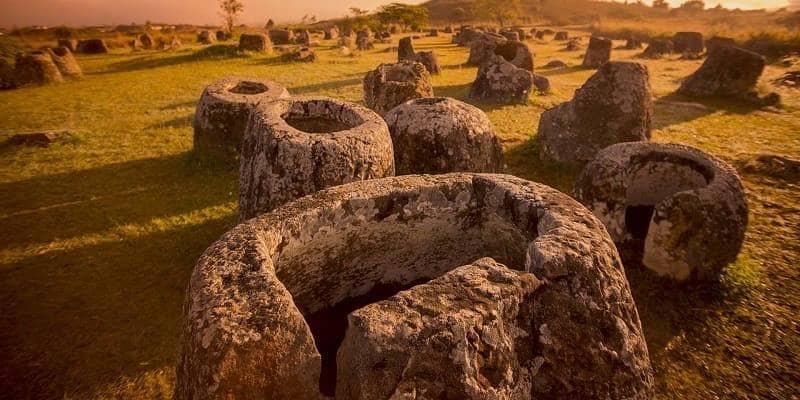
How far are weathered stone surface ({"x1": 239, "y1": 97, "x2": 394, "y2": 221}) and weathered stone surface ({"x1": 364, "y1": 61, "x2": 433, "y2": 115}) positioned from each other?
14.1 feet

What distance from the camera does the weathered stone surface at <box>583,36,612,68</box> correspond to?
1850 centimetres

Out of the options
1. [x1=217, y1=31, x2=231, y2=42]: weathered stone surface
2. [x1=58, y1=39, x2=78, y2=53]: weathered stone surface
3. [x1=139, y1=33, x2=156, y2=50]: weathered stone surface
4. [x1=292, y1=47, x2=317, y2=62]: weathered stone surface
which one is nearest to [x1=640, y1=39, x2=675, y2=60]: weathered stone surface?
[x1=292, y1=47, x2=317, y2=62]: weathered stone surface

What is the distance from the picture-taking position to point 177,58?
19703 millimetres

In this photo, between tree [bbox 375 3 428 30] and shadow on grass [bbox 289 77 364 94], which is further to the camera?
tree [bbox 375 3 428 30]

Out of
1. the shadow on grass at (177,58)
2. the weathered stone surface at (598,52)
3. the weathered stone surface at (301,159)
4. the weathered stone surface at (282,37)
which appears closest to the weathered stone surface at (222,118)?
the weathered stone surface at (301,159)

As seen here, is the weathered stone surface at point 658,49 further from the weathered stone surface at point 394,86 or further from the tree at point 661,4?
the tree at point 661,4

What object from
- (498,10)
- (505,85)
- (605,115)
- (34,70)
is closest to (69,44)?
(34,70)

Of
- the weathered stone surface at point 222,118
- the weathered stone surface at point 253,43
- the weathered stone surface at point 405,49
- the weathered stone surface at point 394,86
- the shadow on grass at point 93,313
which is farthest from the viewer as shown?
the weathered stone surface at point 253,43

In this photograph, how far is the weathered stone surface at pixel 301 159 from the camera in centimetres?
373

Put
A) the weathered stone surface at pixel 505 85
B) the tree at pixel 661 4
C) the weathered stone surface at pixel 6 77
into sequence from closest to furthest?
the weathered stone surface at pixel 505 85
the weathered stone surface at pixel 6 77
the tree at pixel 661 4

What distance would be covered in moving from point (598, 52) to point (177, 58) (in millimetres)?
20158

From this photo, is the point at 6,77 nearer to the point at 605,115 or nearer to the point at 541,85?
the point at 541,85

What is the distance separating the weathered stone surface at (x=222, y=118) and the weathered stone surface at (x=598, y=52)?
16.4m

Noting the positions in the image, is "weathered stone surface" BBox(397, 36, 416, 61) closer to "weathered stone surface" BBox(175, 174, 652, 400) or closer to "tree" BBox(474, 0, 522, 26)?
"weathered stone surface" BBox(175, 174, 652, 400)
